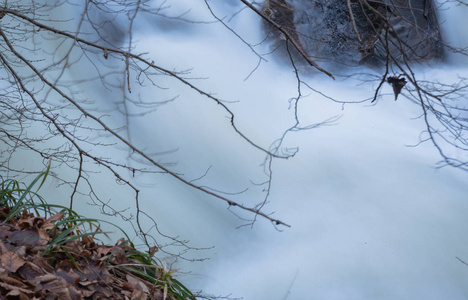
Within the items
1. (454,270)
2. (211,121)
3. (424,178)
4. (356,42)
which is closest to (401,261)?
(454,270)

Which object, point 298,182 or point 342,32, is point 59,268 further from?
point 342,32

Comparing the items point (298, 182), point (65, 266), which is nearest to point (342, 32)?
point (298, 182)

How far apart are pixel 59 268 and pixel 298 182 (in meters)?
2.37

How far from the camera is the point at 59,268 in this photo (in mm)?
1988

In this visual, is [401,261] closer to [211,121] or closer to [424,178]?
[424,178]

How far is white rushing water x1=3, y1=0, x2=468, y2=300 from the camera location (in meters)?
3.49

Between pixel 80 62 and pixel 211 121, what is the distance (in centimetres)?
116

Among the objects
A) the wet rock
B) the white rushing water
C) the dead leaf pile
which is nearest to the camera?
the dead leaf pile

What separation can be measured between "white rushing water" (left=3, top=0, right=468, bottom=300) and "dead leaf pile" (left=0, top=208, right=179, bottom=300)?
131 cm

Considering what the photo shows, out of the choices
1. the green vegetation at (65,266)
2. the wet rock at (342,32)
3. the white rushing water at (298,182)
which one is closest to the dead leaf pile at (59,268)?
the green vegetation at (65,266)

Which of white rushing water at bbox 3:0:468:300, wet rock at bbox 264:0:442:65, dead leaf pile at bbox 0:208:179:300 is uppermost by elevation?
wet rock at bbox 264:0:442:65

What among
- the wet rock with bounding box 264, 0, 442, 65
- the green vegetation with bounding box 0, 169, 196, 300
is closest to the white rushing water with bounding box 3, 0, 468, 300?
the wet rock with bounding box 264, 0, 442, 65

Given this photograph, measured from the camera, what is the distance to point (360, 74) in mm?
4820

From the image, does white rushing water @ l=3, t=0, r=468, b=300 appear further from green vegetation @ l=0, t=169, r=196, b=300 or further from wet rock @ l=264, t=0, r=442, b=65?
green vegetation @ l=0, t=169, r=196, b=300
